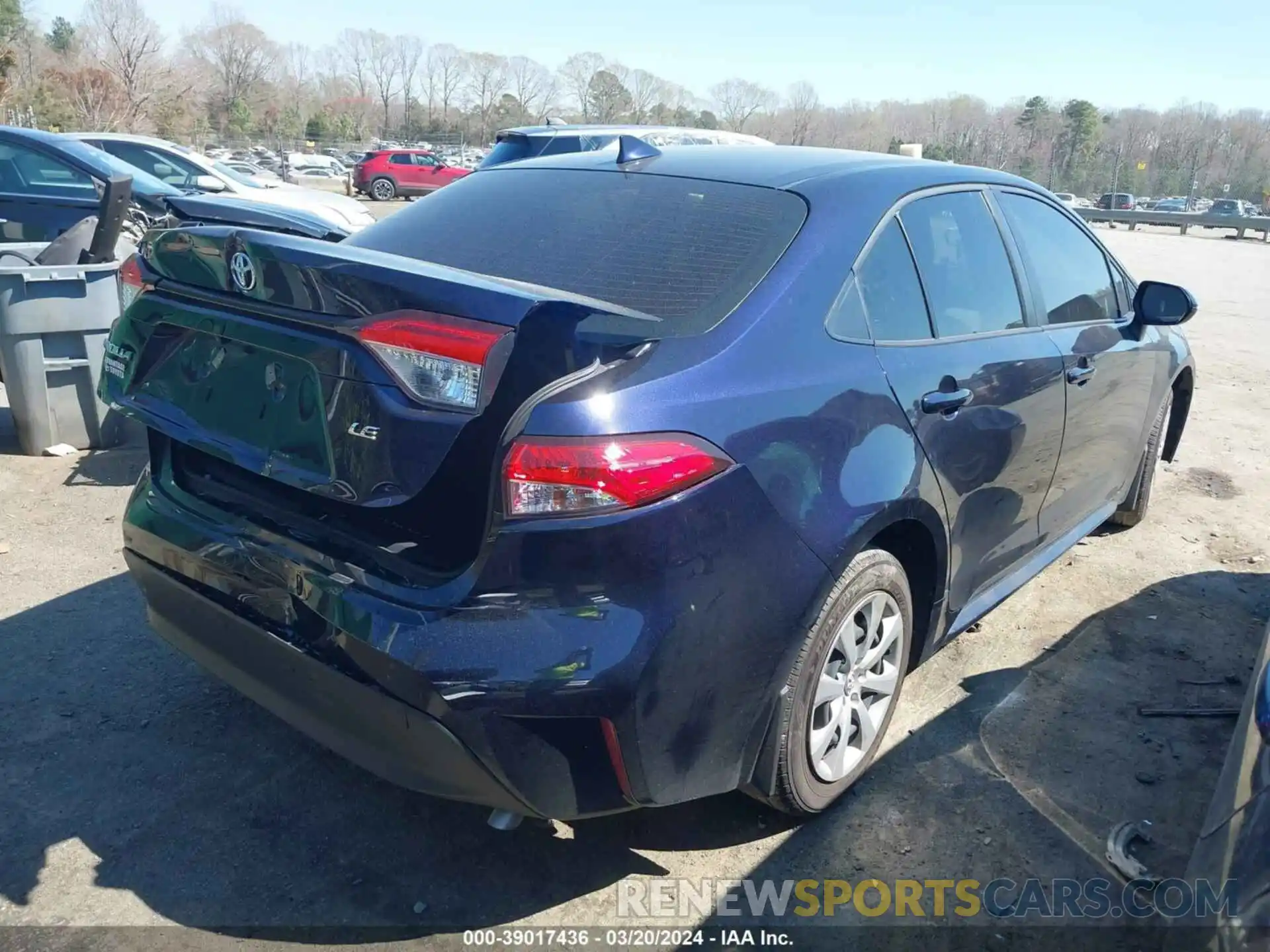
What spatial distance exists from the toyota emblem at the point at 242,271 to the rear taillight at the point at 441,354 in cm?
43

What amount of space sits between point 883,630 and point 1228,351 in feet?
32.1

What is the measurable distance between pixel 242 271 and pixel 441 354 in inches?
26.6

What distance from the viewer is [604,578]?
6.71ft

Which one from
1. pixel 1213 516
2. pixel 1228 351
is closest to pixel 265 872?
pixel 1213 516

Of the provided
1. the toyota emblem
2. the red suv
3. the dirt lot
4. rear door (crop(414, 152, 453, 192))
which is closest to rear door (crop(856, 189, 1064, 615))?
the dirt lot

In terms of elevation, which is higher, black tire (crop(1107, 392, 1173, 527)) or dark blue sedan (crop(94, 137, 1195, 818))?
dark blue sedan (crop(94, 137, 1195, 818))

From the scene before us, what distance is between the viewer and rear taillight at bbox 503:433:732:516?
202cm

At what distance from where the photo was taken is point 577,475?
6.65 feet

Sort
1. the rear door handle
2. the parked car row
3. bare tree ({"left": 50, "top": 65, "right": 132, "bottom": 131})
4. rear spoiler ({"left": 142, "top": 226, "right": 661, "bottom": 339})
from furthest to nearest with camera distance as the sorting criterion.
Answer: bare tree ({"left": 50, "top": 65, "right": 132, "bottom": 131}) → the parked car row → the rear door handle → rear spoiler ({"left": 142, "top": 226, "right": 661, "bottom": 339})

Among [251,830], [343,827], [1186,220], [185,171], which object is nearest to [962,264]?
[343,827]

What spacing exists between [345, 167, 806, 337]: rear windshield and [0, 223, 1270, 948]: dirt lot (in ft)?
4.70

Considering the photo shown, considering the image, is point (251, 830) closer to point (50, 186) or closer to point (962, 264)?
point (962, 264)

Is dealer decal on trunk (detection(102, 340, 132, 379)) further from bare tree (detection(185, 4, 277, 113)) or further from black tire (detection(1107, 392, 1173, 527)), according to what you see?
bare tree (detection(185, 4, 277, 113))

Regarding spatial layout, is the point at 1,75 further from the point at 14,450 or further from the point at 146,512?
the point at 146,512
